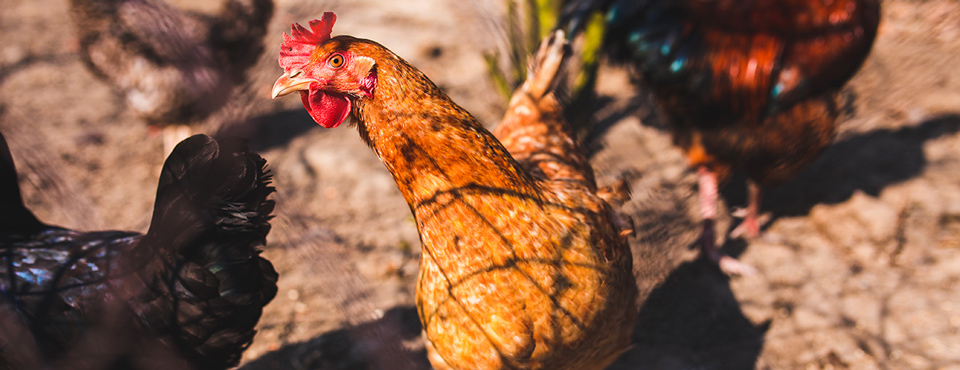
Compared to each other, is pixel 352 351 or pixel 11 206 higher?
pixel 11 206

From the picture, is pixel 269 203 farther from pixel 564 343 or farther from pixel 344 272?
pixel 564 343

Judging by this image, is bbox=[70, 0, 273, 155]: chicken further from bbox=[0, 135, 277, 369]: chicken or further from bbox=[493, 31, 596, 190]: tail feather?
bbox=[493, 31, 596, 190]: tail feather

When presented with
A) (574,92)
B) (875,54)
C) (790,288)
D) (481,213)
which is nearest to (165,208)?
(481,213)

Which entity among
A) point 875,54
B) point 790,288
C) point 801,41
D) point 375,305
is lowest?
point 375,305

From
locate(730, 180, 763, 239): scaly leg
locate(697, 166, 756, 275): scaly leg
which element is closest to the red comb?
locate(697, 166, 756, 275): scaly leg

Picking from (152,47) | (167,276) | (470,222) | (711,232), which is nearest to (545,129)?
(470,222)

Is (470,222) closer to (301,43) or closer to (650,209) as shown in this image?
(301,43)

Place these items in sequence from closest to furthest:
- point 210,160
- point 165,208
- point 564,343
Result: point 564,343 → point 210,160 → point 165,208
